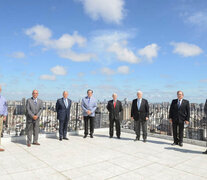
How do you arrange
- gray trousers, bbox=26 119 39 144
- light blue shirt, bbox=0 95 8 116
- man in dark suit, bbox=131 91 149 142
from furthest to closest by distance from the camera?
1. man in dark suit, bbox=131 91 149 142
2. gray trousers, bbox=26 119 39 144
3. light blue shirt, bbox=0 95 8 116

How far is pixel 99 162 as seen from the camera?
4188 millimetres

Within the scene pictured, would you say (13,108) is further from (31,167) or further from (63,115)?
(31,167)

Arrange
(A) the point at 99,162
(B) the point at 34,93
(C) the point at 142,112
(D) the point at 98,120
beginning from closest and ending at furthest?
(A) the point at 99,162
(B) the point at 34,93
(C) the point at 142,112
(D) the point at 98,120

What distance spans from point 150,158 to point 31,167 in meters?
2.92

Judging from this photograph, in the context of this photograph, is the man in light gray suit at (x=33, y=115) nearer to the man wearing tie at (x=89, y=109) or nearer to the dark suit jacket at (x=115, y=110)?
the man wearing tie at (x=89, y=109)

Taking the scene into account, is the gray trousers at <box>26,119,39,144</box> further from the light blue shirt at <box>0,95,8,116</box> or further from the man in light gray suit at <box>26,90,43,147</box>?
the light blue shirt at <box>0,95,8,116</box>

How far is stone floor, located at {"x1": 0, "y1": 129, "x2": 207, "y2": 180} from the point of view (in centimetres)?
344

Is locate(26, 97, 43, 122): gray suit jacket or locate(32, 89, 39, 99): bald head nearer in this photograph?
locate(26, 97, 43, 122): gray suit jacket

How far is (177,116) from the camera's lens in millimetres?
6172

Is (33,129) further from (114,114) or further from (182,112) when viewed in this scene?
(182,112)

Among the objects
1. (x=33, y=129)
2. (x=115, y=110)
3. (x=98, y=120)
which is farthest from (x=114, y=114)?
(x=33, y=129)

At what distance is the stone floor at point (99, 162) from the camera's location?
344cm

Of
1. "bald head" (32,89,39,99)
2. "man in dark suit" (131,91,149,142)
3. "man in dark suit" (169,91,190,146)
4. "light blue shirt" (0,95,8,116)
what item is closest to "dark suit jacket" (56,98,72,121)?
"bald head" (32,89,39,99)

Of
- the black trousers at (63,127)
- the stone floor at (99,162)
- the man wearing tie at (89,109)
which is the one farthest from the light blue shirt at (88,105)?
the stone floor at (99,162)
